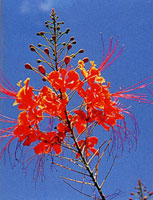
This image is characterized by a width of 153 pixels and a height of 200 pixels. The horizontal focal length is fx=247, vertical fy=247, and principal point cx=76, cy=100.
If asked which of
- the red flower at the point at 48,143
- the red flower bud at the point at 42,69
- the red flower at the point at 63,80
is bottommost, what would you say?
the red flower at the point at 48,143

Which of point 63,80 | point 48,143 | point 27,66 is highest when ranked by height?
point 27,66

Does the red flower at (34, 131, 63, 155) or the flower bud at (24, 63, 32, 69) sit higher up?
the flower bud at (24, 63, 32, 69)

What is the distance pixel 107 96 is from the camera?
265 centimetres

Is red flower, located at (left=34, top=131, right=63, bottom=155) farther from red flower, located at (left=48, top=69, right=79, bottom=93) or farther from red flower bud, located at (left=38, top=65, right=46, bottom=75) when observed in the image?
red flower bud, located at (left=38, top=65, right=46, bottom=75)

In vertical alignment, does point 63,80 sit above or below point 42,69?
Answer: below

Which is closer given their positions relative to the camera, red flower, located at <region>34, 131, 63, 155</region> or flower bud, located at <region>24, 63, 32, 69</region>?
red flower, located at <region>34, 131, 63, 155</region>

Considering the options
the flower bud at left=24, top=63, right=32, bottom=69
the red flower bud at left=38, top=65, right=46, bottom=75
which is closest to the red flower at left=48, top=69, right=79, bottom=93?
the red flower bud at left=38, top=65, right=46, bottom=75

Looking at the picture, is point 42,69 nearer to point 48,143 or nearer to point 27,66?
point 27,66

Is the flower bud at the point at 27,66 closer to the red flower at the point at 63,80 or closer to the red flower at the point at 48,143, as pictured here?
the red flower at the point at 63,80

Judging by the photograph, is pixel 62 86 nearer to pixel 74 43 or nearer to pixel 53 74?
pixel 53 74

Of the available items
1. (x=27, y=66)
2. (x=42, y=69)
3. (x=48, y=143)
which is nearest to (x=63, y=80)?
(x=42, y=69)

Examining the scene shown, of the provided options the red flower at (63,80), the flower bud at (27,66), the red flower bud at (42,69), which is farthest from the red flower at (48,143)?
the flower bud at (27,66)

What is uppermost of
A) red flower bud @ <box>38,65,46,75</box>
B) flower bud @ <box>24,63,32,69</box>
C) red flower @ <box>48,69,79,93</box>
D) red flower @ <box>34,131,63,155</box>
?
flower bud @ <box>24,63,32,69</box>

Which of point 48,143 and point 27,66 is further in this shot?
point 27,66
